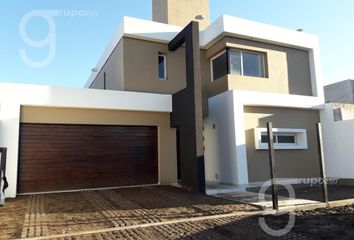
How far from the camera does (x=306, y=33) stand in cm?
1363

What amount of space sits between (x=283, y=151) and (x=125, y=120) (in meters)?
6.30

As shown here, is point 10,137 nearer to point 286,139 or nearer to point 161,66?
point 161,66

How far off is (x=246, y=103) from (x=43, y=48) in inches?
296

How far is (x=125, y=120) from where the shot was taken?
444 inches

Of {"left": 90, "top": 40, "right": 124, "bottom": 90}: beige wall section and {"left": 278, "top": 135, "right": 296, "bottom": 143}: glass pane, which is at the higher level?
{"left": 90, "top": 40, "right": 124, "bottom": 90}: beige wall section

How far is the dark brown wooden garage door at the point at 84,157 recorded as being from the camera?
32.4 feet

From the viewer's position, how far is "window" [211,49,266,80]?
12.2 m

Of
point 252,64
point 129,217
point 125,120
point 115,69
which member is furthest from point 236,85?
point 129,217

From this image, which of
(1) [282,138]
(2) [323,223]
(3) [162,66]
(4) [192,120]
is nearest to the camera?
(2) [323,223]

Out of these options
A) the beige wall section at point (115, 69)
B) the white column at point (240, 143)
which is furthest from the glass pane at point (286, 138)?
the beige wall section at point (115, 69)

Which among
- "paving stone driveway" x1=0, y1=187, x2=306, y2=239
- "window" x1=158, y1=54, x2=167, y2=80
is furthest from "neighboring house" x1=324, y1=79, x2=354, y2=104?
"paving stone driveway" x1=0, y1=187, x2=306, y2=239

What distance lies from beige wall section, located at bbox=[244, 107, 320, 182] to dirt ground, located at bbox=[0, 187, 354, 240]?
3.28 metres

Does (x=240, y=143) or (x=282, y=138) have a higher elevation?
(x=282, y=138)

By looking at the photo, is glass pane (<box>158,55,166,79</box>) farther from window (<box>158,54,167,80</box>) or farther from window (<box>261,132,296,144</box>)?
window (<box>261,132,296,144</box>)
